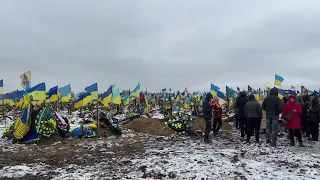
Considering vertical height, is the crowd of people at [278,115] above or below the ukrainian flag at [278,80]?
below

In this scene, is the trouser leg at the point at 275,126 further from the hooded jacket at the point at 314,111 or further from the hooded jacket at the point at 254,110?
the hooded jacket at the point at 314,111

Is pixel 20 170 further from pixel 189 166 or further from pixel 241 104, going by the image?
pixel 241 104

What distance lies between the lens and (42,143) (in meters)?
11.6

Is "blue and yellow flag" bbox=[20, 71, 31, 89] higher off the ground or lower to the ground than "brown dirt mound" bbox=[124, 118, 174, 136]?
higher

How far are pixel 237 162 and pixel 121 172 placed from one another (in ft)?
8.77

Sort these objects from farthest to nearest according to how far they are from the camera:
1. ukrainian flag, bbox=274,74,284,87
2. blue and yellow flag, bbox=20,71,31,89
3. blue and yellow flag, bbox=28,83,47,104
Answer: ukrainian flag, bbox=274,74,284,87, blue and yellow flag, bbox=20,71,31,89, blue and yellow flag, bbox=28,83,47,104

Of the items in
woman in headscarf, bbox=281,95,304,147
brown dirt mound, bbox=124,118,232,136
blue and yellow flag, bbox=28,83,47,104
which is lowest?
brown dirt mound, bbox=124,118,232,136

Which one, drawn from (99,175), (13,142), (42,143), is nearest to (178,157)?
(99,175)

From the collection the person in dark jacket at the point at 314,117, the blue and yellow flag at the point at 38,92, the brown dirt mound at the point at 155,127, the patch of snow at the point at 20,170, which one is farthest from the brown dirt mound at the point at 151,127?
the patch of snow at the point at 20,170

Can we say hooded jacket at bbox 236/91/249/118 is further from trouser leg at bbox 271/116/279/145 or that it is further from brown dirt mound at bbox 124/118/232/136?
brown dirt mound at bbox 124/118/232/136

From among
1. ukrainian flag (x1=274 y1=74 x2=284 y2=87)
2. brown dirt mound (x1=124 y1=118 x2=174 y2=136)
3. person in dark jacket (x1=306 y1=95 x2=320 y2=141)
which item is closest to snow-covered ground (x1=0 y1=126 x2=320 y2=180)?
person in dark jacket (x1=306 y1=95 x2=320 y2=141)

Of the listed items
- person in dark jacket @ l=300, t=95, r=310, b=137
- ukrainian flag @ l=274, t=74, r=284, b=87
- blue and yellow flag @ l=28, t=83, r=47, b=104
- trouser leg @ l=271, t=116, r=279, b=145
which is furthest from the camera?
ukrainian flag @ l=274, t=74, r=284, b=87

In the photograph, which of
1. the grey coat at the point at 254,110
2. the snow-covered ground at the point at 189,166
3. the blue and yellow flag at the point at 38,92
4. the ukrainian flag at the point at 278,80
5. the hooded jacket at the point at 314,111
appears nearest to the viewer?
the snow-covered ground at the point at 189,166

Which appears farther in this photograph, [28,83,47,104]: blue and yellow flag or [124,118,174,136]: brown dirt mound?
[124,118,174,136]: brown dirt mound
